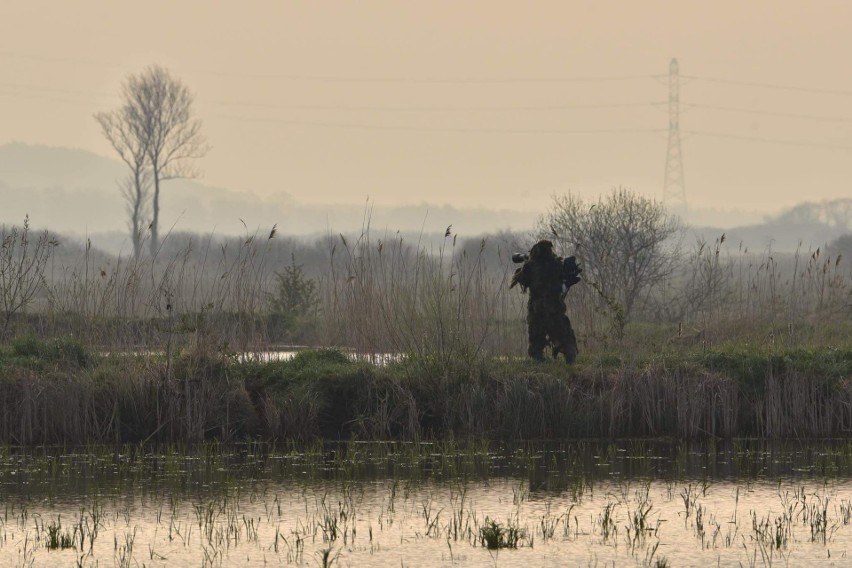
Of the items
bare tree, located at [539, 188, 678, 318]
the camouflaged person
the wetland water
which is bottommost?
the wetland water

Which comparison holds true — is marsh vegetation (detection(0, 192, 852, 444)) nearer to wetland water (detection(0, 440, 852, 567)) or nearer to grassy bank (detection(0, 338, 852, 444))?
grassy bank (detection(0, 338, 852, 444))

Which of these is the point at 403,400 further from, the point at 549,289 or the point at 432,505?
the point at 432,505

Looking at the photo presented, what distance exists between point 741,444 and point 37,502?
7511 mm

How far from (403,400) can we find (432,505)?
449 cm

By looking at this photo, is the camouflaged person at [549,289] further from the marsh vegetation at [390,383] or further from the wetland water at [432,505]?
the wetland water at [432,505]

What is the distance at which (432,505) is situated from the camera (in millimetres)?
10617

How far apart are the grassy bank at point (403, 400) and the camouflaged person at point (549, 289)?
348 millimetres

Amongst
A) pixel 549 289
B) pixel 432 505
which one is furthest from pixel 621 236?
pixel 432 505

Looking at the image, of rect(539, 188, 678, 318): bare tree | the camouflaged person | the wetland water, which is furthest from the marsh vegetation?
rect(539, 188, 678, 318): bare tree

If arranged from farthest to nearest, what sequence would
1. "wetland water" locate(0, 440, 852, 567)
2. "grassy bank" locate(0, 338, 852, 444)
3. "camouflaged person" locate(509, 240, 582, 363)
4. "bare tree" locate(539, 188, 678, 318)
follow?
"bare tree" locate(539, 188, 678, 318) → "camouflaged person" locate(509, 240, 582, 363) → "grassy bank" locate(0, 338, 852, 444) → "wetland water" locate(0, 440, 852, 567)

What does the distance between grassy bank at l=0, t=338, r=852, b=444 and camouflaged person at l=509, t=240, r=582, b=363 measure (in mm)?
348

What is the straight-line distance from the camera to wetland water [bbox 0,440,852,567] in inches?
351

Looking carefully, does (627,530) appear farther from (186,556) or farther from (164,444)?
(164,444)

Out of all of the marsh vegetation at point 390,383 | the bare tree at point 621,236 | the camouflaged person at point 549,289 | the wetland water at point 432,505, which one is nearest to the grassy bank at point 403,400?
the marsh vegetation at point 390,383
